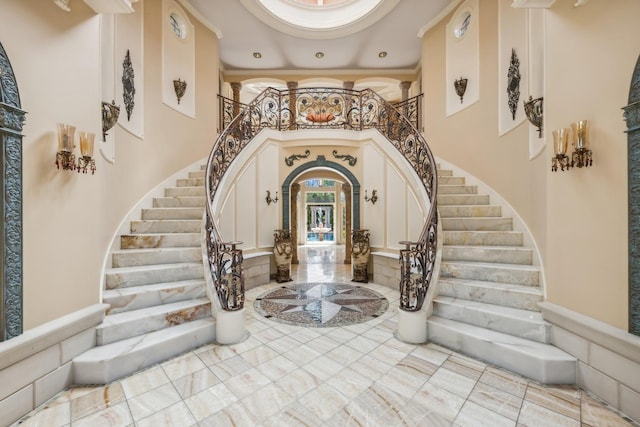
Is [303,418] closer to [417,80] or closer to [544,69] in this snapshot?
[544,69]

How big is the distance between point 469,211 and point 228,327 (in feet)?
12.4

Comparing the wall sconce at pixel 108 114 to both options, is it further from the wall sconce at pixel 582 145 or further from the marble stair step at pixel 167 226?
the wall sconce at pixel 582 145

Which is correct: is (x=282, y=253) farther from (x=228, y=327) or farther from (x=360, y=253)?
(x=228, y=327)

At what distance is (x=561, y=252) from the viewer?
2443 millimetres

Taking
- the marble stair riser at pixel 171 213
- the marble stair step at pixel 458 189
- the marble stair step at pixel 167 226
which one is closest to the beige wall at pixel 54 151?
the marble stair step at pixel 167 226

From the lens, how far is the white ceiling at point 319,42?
5.43m

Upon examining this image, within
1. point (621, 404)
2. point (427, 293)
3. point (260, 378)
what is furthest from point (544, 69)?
point (260, 378)

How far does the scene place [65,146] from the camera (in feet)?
7.04

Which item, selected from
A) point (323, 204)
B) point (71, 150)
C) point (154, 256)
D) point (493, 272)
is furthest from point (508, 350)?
point (323, 204)

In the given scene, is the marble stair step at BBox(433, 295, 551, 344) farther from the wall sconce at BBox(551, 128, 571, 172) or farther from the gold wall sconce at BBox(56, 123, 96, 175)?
the gold wall sconce at BBox(56, 123, 96, 175)

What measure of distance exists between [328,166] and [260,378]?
4.54 metres

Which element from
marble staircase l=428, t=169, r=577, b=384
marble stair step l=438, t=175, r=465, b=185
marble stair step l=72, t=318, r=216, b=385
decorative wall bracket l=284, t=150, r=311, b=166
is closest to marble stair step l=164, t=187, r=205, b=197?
decorative wall bracket l=284, t=150, r=311, b=166

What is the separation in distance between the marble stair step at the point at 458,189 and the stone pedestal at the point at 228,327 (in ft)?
12.6

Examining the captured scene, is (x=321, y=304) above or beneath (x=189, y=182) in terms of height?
beneath
